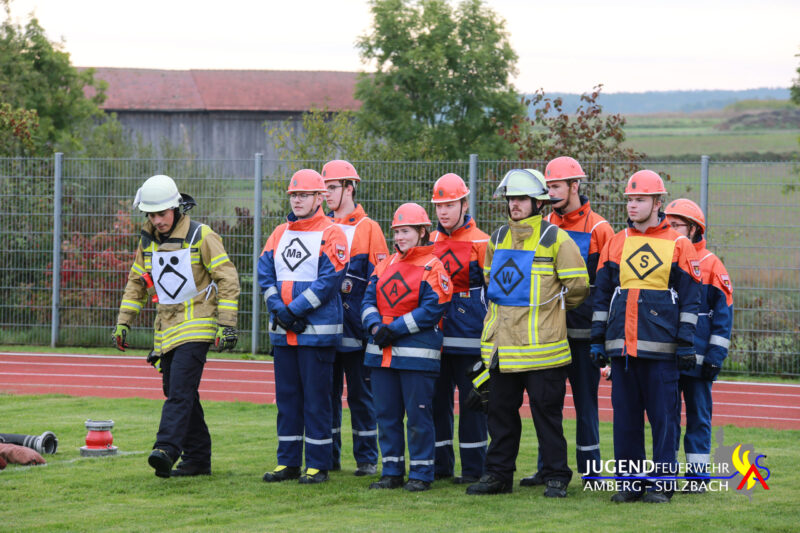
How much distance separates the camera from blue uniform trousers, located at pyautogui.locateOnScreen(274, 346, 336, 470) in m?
8.29

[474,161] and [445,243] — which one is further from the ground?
[474,161]

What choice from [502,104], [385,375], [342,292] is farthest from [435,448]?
[502,104]

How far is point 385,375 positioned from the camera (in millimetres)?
8133

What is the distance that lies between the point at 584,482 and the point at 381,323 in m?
1.93

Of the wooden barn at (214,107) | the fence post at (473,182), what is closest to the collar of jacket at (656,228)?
the fence post at (473,182)

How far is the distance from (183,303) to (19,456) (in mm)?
1911

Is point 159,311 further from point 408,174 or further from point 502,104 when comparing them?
point 502,104

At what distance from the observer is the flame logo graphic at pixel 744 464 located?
8.10m

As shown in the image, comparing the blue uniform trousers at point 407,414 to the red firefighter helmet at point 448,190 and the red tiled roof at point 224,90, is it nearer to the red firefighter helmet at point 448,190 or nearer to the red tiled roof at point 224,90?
the red firefighter helmet at point 448,190

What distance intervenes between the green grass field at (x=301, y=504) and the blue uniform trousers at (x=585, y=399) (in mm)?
224

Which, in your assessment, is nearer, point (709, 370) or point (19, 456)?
point (709, 370)

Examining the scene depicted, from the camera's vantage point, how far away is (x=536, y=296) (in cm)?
761

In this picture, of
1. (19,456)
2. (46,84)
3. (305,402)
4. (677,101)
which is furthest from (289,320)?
(677,101)

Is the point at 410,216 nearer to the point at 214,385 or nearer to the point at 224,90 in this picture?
the point at 214,385
